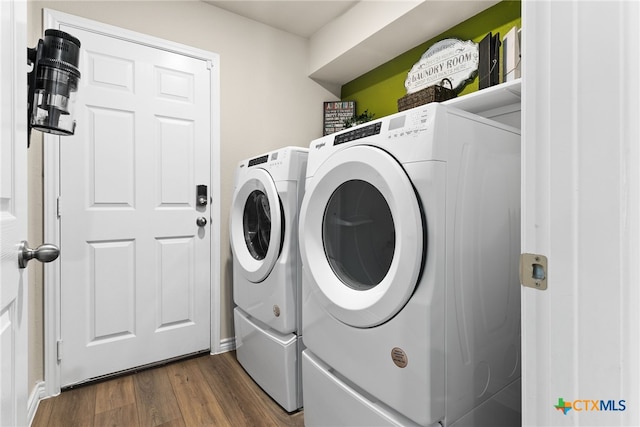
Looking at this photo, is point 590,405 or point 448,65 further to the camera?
point 448,65

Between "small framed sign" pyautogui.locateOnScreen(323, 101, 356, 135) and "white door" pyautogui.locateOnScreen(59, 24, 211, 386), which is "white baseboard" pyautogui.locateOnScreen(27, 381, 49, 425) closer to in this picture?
"white door" pyautogui.locateOnScreen(59, 24, 211, 386)

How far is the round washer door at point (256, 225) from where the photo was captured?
1578 millimetres

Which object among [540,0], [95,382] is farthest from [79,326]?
[540,0]


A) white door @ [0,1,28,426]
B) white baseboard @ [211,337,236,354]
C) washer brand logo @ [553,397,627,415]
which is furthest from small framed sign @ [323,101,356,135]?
washer brand logo @ [553,397,627,415]

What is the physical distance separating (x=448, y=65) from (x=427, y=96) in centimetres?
53

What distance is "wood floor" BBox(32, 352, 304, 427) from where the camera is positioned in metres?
1.49

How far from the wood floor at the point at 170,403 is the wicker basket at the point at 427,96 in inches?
65.3

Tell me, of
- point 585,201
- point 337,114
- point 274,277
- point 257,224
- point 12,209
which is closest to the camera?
point 585,201

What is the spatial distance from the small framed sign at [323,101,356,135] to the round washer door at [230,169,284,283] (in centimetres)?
109

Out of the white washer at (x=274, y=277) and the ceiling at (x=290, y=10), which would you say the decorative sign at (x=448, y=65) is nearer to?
the ceiling at (x=290, y=10)

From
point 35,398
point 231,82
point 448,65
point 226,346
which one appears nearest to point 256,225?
point 226,346

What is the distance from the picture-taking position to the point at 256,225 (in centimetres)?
189

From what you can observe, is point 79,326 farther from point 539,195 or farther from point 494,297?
point 539,195

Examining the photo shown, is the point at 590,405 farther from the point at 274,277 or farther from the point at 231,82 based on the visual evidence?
the point at 231,82
